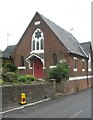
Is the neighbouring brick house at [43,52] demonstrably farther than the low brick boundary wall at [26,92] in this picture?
Yes

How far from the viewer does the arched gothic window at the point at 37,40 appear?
3075cm

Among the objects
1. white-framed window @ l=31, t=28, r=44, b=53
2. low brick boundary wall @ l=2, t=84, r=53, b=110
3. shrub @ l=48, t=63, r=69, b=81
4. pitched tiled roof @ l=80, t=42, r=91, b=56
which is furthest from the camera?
pitched tiled roof @ l=80, t=42, r=91, b=56

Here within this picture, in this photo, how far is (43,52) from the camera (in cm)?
3044

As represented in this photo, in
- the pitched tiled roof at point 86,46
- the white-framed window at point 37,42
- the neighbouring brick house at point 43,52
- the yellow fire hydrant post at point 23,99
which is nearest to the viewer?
the yellow fire hydrant post at point 23,99

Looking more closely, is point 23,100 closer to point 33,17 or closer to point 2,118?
point 2,118

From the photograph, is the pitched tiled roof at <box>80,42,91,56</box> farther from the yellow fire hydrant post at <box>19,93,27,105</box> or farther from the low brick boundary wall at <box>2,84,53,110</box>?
the yellow fire hydrant post at <box>19,93,27,105</box>

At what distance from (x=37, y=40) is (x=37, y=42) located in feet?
0.84

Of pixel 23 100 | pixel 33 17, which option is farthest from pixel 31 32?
pixel 23 100

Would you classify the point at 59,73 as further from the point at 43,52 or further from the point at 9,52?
the point at 9,52

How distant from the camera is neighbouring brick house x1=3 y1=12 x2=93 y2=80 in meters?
28.9

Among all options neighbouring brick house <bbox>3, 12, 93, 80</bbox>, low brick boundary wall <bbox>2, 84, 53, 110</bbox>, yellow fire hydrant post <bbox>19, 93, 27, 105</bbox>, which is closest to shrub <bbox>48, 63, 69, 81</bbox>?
low brick boundary wall <bbox>2, 84, 53, 110</bbox>

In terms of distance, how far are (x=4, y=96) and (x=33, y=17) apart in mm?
18684

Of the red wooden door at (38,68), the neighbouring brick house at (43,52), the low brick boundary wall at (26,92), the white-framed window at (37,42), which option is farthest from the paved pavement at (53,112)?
the white-framed window at (37,42)

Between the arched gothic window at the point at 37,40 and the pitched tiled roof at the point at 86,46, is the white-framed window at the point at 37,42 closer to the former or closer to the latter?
the arched gothic window at the point at 37,40
